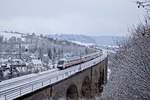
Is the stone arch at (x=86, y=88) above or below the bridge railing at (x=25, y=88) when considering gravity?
below

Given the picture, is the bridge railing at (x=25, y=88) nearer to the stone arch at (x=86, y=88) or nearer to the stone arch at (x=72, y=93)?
the stone arch at (x=72, y=93)

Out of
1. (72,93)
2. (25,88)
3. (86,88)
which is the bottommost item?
(86,88)

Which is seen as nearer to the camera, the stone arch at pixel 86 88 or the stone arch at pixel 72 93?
the stone arch at pixel 72 93

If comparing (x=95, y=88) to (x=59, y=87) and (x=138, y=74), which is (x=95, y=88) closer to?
(x=59, y=87)

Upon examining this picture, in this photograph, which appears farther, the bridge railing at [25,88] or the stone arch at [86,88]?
the stone arch at [86,88]

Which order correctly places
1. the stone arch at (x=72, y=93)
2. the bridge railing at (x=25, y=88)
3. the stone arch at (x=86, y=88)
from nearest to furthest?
1. the bridge railing at (x=25, y=88)
2. the stone arch at (x=72, y=93)
3. the stone arch at (x=86, y=88)

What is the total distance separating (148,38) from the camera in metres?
10.0

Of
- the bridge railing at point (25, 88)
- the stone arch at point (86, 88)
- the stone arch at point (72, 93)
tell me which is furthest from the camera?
the stone arch at point (86, 88)

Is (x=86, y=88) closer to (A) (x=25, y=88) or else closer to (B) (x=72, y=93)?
(B) (x=72, y=93)

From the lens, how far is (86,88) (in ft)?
132

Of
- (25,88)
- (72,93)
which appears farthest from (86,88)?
(25,88)

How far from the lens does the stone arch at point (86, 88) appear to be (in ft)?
125

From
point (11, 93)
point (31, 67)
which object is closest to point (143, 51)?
point (11, 93)

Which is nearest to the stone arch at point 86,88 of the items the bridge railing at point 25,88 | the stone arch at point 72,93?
the stone arch at point 72,93
